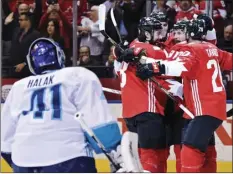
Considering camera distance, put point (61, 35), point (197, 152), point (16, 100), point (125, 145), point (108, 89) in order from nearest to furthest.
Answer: point (125, 145), point (16, 100), point (197, 152), point (108, 89), point (61, 35)

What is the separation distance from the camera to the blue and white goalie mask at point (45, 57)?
14.1 ft

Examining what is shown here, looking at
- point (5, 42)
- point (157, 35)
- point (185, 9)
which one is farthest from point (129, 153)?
point (185, 9)

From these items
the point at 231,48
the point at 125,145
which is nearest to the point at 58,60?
the point at 125,145

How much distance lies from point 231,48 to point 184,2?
2.17ft

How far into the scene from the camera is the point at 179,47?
5812 millimetres

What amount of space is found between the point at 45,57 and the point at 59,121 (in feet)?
1.19

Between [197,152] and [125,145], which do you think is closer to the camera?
[125,145]

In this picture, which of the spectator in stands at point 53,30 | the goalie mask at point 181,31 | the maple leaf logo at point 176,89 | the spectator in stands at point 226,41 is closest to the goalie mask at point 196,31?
the goalie mask at point 181,31

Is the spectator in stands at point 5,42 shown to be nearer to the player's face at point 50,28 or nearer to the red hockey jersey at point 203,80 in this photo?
the player's face at point 50,28

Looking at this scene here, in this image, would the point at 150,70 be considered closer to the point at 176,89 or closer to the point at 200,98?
the point at 200,98

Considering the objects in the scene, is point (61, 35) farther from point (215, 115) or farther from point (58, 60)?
point (58, 60)

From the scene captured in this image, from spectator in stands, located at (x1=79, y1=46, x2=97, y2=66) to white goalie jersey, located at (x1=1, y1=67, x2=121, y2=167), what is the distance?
3376 millimetres

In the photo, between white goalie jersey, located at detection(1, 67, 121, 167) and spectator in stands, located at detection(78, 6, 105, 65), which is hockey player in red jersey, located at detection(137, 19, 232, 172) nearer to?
white goalie jersey, located at detection(1, 67, 121, 167)

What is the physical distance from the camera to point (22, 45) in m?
7.57
